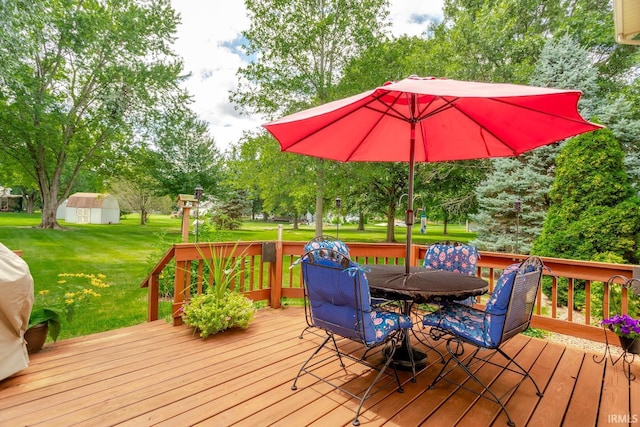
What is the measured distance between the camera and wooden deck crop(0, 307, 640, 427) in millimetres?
1978

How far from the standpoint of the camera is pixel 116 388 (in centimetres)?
228

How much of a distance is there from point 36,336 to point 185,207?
7.62 feet

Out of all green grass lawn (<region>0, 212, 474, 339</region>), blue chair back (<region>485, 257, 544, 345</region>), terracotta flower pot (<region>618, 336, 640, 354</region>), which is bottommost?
green grass lawn (<region>0, 212, 474, 339</region>)

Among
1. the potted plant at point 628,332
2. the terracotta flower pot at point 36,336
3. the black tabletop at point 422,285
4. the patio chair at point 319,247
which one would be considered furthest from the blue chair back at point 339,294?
the terracotta flower pot at point 36,336

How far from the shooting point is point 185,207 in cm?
475

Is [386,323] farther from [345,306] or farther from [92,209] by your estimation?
[92,209]

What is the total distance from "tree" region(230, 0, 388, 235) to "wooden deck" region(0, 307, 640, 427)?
7.96m

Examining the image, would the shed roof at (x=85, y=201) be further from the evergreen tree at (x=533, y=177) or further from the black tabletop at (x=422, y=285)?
the black tabletop at (x=422, y=285)

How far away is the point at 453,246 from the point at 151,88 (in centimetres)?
1619

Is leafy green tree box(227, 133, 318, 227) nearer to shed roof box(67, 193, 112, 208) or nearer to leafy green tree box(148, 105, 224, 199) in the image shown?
leafy green tree box(148, 105, 224, 199)

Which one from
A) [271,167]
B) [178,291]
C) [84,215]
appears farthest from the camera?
[84,215]

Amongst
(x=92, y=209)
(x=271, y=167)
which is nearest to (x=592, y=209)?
(x=271, y=167)

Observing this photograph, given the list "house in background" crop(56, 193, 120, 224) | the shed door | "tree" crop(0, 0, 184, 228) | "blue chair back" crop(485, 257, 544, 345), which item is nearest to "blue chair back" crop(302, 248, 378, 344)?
"blue chair back" crop(485, 257, 544, 345)

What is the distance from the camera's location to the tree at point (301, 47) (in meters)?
9.80
